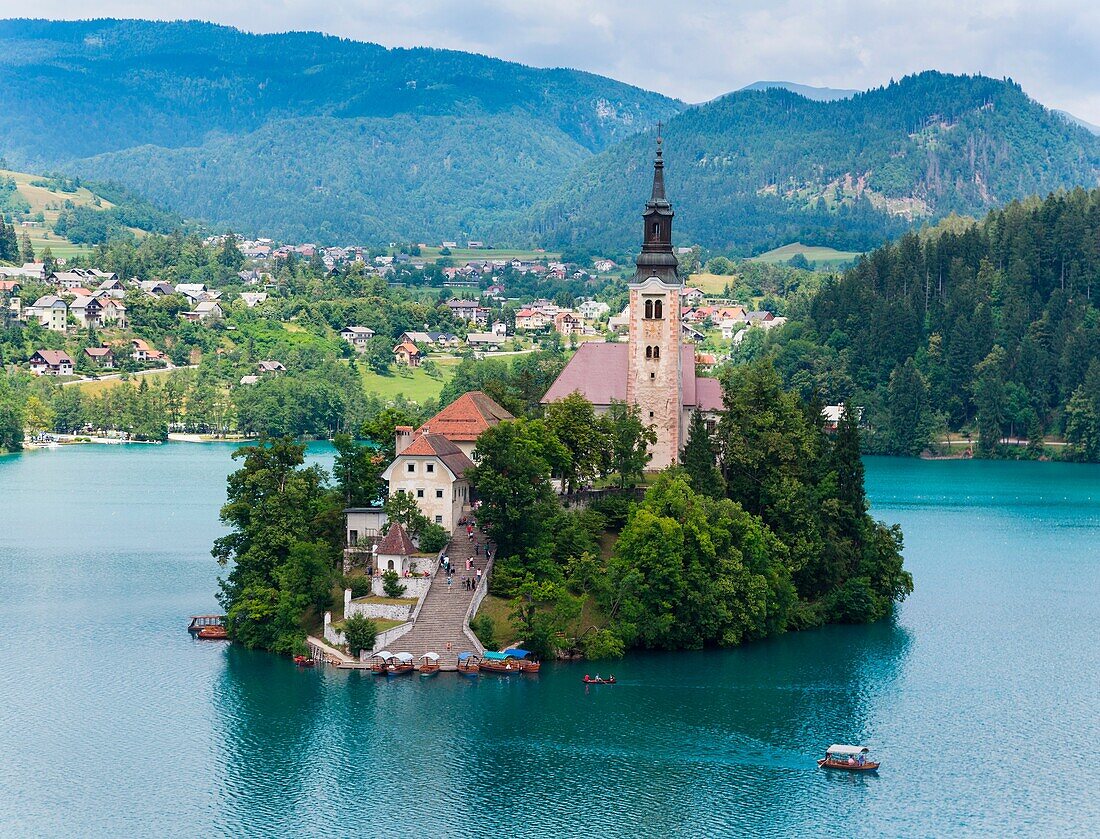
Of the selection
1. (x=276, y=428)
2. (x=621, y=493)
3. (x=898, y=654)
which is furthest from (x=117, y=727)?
(x=276, y=428)

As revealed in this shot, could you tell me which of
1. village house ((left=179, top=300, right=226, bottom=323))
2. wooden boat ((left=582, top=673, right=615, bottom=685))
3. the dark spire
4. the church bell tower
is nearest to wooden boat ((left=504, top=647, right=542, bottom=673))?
wooden boat ((left=582, top=673, right=615, bottom=685))

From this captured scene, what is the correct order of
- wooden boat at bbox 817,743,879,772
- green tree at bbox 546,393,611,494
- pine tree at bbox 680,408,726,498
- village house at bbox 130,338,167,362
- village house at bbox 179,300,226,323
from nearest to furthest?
wooden boat at bbox 817,743,879,772, pine tree at bbox 680,408,726,498, green tree at bbox 546,393,611,494, village house at bbox 130,338,167,362, village house at bbox 179,300,226,323

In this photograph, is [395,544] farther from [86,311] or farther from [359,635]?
[86,311]

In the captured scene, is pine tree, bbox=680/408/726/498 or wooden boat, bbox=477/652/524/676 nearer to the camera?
wooden boat, bbox=477/652/524/676

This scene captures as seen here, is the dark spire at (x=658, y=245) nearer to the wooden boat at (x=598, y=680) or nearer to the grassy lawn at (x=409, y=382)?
the wooden boat at (x=598, y=680)

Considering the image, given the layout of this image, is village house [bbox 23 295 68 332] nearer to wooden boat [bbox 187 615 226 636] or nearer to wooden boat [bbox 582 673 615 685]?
wooden boat [bbox 187 615 226 636]

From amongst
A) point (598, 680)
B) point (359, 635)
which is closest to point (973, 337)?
point (598, 680)

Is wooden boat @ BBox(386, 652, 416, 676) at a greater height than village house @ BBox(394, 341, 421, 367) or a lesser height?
lesser
